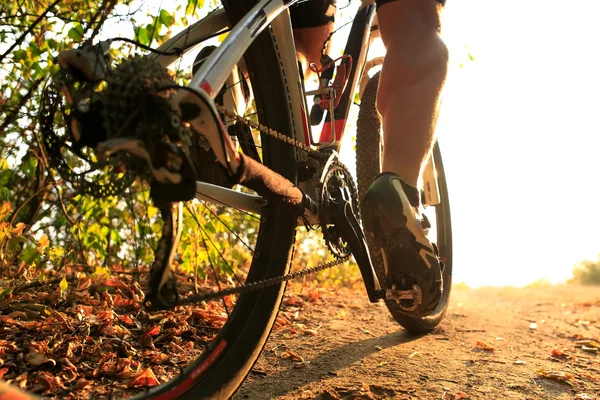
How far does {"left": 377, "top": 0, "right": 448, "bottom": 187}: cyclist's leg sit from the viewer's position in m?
1.67

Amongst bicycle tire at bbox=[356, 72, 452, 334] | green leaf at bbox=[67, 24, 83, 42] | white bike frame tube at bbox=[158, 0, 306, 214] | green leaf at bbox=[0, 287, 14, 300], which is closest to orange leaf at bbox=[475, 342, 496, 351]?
bicycle tire at bbox=[356, 72, 452, 334]

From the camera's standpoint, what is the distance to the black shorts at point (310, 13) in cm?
208

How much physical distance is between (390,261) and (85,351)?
103 centimetres

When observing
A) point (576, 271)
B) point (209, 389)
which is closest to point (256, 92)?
point (209, 389)

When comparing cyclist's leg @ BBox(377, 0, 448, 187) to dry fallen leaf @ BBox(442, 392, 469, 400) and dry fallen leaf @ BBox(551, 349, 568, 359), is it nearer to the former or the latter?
dry fallen leaf @ BBox(442, 392, 469, 400)

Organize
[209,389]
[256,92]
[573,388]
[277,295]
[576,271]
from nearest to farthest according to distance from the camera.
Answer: [209,389]
[277,295]
[256,92]
[573,388]
[576,271]

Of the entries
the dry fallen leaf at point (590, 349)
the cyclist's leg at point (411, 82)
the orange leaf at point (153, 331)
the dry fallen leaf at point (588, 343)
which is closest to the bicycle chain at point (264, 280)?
the cyclist's leg at point (411, 82)

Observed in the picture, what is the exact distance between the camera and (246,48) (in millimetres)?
1335

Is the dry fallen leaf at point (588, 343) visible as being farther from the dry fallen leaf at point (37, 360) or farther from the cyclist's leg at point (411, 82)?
the dry fallen leaf at point (37, 360)

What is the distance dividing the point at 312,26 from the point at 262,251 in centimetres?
100

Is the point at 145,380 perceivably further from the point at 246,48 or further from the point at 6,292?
the point at 246,48

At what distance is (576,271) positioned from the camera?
10.2 metres

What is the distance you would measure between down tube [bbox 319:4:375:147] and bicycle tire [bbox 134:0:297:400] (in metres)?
0.32

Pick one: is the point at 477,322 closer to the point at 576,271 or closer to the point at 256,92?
the point at 256,92
